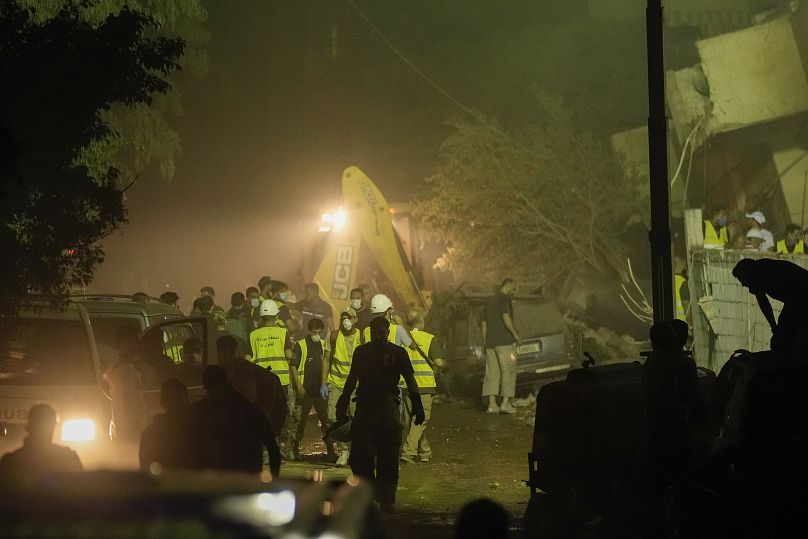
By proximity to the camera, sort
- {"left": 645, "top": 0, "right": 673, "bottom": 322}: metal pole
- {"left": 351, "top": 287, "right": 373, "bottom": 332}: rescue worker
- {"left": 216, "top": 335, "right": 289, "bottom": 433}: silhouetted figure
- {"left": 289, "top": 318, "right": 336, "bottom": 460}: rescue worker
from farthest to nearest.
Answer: {"left": 351, "top": 287, "right": 373, "bottom": 332}: rescue worker → {"left": 289, "top": 318, "right": 336, "bottom": 460}: rescue worker → {"left": 645, "top": 0, "right": 673, "bottom": 322}: metal pole → {"left": 216, "top": 335, "right": 289, "bottom": 433}: silhouetted figure

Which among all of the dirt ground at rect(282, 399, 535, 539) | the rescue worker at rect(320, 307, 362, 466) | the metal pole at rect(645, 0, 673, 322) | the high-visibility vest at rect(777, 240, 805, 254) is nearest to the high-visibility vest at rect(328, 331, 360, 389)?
the rescue worker at rect(320, 307, 362, 466)

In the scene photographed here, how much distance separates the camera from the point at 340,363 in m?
13.0

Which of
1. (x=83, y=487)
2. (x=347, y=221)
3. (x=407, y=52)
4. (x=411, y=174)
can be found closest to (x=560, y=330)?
(x=347, y=221)

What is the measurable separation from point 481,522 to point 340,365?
9.42 m

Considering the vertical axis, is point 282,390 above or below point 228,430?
above

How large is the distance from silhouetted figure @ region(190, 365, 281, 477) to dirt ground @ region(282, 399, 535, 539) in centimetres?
231

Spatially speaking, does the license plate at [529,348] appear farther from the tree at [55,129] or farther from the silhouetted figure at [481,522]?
the silhouetted figure at [481,522]

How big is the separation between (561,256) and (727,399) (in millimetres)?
18427

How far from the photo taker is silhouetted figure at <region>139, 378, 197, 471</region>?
674 cm

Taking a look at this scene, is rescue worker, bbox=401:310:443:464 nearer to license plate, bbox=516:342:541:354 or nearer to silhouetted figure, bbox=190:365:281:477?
license plate, bbox=516:342:541:354

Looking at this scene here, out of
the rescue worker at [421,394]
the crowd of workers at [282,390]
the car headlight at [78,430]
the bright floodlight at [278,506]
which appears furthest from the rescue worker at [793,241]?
the bright floodlight at [278,506]

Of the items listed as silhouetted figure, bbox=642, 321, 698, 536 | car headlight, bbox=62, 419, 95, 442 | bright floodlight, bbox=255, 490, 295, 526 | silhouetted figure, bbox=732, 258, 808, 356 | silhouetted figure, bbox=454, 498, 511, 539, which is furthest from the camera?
car headlight, bbox=62, 419, 95, 442

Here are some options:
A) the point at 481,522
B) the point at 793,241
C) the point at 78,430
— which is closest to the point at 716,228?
the point at 793,241

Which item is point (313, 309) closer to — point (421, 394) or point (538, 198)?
point (421, 394)
